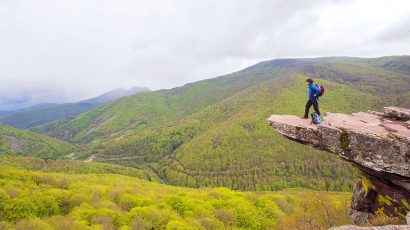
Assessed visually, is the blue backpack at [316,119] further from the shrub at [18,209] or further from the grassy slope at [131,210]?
the shrub at [18,209]

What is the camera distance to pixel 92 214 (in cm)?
3478

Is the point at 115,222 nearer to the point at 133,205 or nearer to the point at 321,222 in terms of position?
the point at 133,205

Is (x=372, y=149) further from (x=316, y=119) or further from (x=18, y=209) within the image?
(x=18, y=209)

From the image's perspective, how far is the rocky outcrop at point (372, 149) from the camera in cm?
1735

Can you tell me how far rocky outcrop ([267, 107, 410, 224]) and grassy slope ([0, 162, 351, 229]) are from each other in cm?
449

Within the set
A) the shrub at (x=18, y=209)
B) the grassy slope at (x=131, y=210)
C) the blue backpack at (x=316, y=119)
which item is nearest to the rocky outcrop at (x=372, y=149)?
the blue backpack at (x=316, y=119)

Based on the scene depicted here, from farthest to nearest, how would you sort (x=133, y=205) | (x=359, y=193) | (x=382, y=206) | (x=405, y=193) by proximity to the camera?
(x=133, y=205)
(x=359, y=193)
(x=382, y=206)
(x=405, y=193)

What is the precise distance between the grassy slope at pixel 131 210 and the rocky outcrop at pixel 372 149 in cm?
449

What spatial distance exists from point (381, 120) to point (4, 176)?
188 ft

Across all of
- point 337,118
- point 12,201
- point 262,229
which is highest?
point 337,118

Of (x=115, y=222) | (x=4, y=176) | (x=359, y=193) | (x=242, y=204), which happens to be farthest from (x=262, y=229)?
(x=4, y=176)

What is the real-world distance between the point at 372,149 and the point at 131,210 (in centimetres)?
3333

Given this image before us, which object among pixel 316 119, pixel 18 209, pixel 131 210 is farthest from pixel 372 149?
pixel 18 209

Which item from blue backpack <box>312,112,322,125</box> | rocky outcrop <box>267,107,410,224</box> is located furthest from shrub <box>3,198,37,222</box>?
blue backpack <box>312,112,322,125</box>
